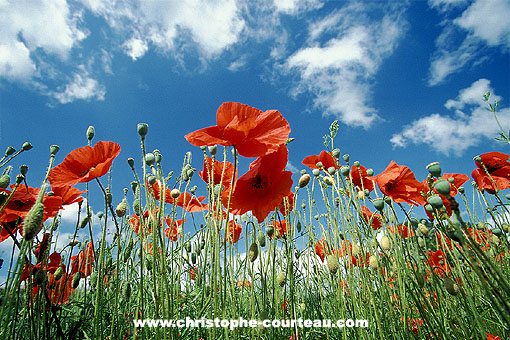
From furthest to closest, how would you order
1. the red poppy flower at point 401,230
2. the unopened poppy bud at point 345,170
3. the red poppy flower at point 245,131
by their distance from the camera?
the unopened poppy bud at point 345,170 → the red poppy flower at point 401,230 → the red poppy flower at point 245,131

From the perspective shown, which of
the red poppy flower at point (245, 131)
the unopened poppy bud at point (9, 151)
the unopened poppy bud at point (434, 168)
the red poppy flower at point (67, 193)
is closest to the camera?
the unopened poppy bud at point (434, 168)

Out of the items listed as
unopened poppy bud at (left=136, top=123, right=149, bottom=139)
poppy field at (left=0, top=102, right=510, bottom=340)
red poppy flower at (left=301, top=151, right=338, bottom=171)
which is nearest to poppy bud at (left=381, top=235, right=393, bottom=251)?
poppy field at (left=0, top=102, right=510, bottom=340)

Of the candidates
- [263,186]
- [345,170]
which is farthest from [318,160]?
[263,186]

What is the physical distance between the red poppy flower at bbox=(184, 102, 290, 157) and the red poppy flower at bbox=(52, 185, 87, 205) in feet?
3.08

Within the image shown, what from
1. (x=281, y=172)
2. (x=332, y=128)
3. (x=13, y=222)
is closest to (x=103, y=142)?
(x=13, y=222)

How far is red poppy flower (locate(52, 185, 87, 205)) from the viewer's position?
5.01 feet

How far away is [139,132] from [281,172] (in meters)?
0.55

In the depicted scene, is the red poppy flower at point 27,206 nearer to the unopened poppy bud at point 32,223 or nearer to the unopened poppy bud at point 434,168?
the unopened poppy bud at point 32,223

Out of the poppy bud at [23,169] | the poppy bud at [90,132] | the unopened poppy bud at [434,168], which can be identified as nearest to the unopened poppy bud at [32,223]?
the poppy bud at [90,132]

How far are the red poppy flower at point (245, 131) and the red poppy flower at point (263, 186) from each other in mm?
83

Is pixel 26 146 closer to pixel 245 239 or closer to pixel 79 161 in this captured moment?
pixel 79 161

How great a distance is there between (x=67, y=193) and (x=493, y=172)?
8.93 ft

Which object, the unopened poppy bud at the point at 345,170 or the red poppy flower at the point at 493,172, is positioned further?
the red poppy flower at the point at 493,172

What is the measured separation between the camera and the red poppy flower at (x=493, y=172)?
1.85 m
